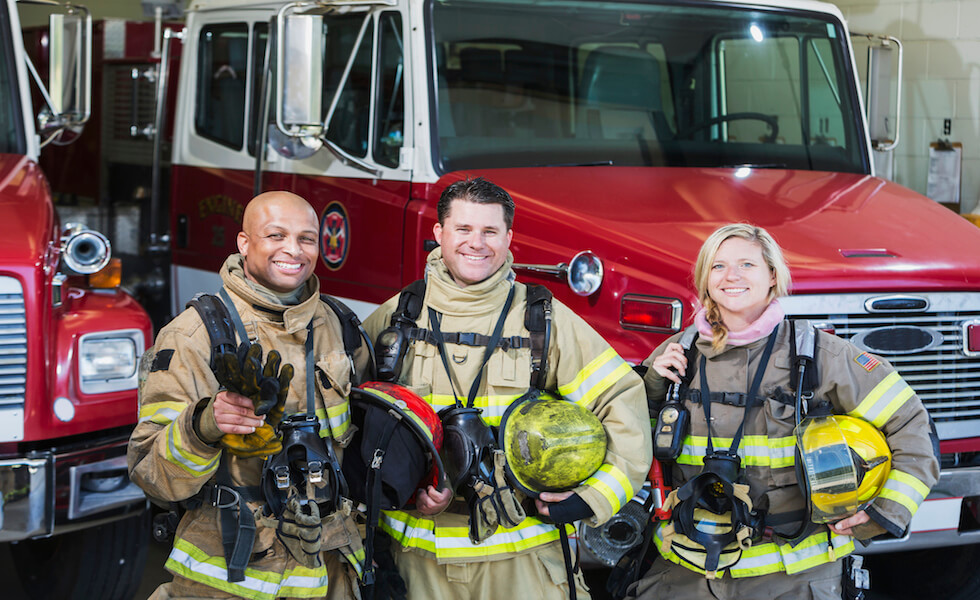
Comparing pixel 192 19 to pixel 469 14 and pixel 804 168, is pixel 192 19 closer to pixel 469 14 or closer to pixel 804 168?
pixel 469 14

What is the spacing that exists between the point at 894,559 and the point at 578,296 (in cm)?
215

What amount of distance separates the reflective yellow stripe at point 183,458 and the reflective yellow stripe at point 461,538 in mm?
603

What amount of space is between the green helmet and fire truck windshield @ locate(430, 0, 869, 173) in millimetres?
2006

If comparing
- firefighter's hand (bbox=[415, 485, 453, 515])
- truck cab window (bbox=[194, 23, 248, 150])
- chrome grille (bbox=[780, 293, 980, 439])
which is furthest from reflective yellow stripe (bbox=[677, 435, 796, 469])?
truck cab window (bbox=[194, 23, 248, 150])

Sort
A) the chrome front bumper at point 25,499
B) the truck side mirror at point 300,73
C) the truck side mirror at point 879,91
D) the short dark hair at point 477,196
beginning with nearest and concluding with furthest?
the short dark hair at point 477,196, the chrome front bumper at point 25,499, the truck side mirror at point 300,73, the truck side mirror at point 879,91

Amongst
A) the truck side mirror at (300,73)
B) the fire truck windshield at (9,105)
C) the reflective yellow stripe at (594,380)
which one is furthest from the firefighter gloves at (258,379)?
the fire truck windshield at (9,105)

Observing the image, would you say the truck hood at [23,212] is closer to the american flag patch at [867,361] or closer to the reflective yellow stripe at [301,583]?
the reflective yellow stripe at [301,583]

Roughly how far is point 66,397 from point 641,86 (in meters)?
2.83

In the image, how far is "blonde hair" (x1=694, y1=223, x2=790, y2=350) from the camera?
3199mm

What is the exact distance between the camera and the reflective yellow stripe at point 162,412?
2.83 m

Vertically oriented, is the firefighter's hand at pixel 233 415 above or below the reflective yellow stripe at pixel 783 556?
above

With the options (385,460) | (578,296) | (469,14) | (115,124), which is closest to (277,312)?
(385,460)

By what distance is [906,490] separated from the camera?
307 cm

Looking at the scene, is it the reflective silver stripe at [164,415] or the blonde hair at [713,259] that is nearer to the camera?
the reflective silver stripe at [164,415]
